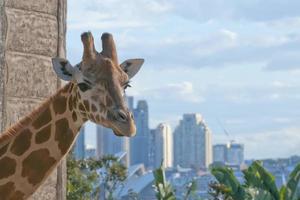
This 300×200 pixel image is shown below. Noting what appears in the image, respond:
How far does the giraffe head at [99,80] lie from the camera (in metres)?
7.94

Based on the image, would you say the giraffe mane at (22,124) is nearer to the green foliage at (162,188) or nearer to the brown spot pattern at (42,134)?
the brown spot pattern at (42,134)

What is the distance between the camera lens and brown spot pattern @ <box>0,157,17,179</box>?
339 inches

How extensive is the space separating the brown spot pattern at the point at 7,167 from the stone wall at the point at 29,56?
259 cm

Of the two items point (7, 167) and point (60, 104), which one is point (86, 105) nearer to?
point (60, 104)

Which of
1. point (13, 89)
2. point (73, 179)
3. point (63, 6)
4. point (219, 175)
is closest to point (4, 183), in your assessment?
point (13, 89)

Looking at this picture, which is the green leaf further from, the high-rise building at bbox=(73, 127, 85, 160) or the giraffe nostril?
the giraffe nostril

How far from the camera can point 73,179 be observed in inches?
1014

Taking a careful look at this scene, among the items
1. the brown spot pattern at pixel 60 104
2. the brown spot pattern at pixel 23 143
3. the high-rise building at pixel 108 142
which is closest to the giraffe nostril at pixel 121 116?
the brown spot pattern at pixel 60 104

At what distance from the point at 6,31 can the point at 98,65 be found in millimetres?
3629

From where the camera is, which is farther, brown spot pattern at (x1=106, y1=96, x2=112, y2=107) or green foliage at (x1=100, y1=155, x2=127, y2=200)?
green foliage at (x1=100, y1=155, x2=127, y2=200)

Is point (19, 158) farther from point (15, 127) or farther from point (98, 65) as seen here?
point (98, 65)

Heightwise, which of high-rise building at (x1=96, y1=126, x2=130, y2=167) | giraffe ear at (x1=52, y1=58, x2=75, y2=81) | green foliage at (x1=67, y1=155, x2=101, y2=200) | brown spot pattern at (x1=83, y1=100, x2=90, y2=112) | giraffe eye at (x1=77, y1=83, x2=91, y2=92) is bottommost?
high-rise building at (x1=96, y1=126, x2=130, y2=167)

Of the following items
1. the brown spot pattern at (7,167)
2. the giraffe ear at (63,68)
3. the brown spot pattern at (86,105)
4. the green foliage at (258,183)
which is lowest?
the green foliage at (258,183)

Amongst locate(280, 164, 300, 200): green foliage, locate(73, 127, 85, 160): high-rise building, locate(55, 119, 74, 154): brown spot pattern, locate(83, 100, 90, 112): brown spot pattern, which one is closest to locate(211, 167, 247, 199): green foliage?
locate(280, 164, 300, 200): green foliage
